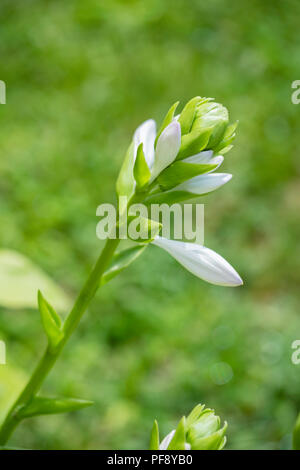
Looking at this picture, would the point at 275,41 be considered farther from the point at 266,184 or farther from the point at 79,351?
the point at 79,351

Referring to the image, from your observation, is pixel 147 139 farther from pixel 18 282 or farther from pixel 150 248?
pixel 150 248

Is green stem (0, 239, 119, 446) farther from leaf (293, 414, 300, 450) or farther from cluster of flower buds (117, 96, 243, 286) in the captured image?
leaf (293, 414, 300, 450)

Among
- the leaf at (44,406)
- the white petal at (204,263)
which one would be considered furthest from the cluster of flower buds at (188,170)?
the leaf at (44,406)

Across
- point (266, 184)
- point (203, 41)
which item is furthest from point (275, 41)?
point (266, 184)

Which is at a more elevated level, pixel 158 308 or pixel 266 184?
pixel 266 184

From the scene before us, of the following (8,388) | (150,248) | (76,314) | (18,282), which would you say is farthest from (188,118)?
(150,248)

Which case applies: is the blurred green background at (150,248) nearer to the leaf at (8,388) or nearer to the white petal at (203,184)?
the leaf at (8,388)
